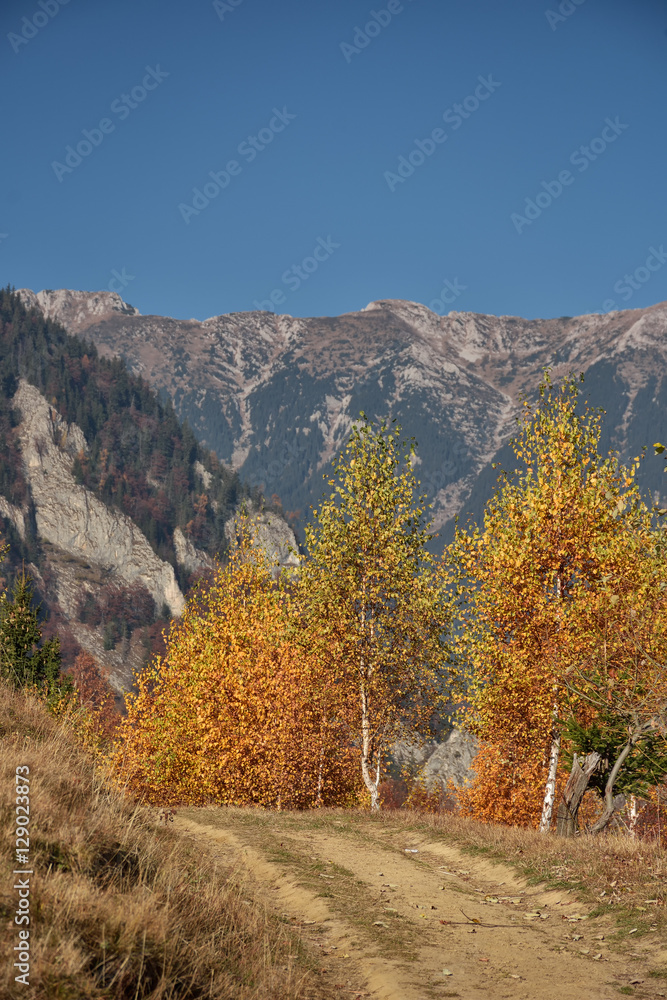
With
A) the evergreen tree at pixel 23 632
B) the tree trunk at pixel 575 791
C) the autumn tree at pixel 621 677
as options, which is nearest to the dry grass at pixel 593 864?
the tree trunk at pixel 575 791

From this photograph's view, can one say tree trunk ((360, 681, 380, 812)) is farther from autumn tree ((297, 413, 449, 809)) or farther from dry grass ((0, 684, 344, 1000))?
dry grass ((0, 684, 344, 1000))

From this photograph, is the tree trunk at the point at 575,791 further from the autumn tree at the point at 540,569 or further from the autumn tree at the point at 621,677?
the autumn tree at the point at 540,569

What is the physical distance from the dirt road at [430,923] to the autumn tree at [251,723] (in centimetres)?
946

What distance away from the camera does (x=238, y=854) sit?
14383 mm

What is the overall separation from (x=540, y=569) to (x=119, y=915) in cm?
1765

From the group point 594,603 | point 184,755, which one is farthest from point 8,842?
point 184,755

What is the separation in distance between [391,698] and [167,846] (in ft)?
53.1

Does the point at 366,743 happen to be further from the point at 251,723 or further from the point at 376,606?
the point at 376,606

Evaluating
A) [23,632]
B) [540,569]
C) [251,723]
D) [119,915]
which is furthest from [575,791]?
[23,632]

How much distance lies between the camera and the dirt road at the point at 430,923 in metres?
8.45

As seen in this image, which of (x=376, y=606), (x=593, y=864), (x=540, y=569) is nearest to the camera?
(x=593, y=864)

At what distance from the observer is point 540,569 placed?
22.4m

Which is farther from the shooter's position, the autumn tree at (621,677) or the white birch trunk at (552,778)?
the white birch trunk at (552,778)

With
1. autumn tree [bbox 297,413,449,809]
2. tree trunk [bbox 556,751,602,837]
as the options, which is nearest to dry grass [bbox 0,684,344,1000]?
tree trunk [bbox 556,751,602,837]
